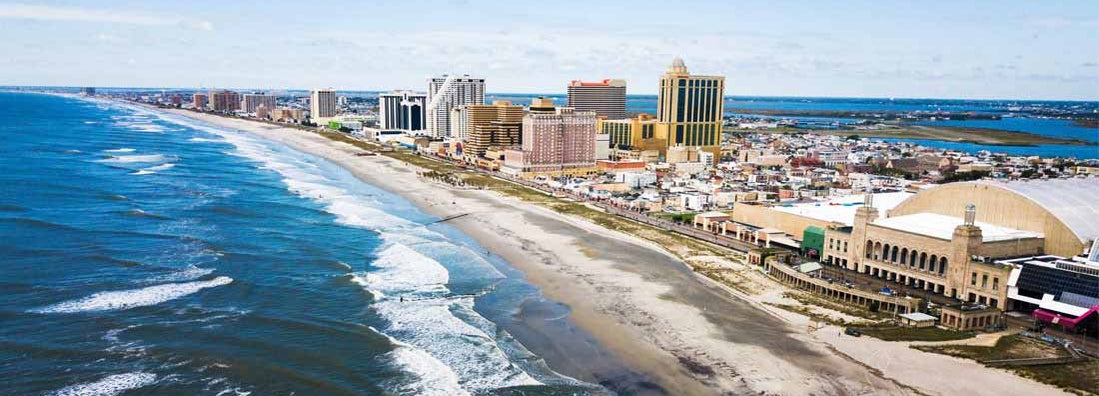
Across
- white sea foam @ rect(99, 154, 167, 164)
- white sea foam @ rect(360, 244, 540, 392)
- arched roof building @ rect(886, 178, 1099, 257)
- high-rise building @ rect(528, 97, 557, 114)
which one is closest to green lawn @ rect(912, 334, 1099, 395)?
arched roof building @ rect(886, 178, 1099, 257)

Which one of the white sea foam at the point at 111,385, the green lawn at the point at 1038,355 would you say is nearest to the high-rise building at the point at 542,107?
the green lawn at the point at 1038,355

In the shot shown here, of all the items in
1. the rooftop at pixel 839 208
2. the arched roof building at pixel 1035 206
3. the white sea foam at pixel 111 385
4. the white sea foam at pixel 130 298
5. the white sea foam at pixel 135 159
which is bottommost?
the white sea foam at pixel 111 385

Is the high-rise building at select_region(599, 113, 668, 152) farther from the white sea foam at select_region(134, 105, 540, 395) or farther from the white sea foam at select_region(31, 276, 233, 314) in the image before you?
the white sea foam at select_region(31, 276, 233, 314)

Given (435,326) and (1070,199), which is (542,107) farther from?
(435,326)

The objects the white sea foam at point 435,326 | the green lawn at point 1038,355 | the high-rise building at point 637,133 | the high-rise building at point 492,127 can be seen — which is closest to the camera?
the green lawn at point 1038,355

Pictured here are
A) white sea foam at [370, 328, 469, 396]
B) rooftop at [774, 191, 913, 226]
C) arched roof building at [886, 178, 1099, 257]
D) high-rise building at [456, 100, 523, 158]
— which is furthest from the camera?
high-rise building at [456, 100, 523, 158]

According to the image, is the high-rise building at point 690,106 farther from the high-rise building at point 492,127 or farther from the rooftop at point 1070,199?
the rooftop at point 1070,199

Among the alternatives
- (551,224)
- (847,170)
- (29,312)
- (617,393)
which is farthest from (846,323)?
(847,170)

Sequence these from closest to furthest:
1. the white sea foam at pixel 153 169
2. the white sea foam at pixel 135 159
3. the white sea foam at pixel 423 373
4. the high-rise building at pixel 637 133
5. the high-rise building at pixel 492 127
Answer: the white sea foam at pixel 423 373
the white sea foam at pixel 153 169
the white sea foam at pixel 135 159
the high-rise building at pixel 492 127
the high-rise building at pixel 637 133
